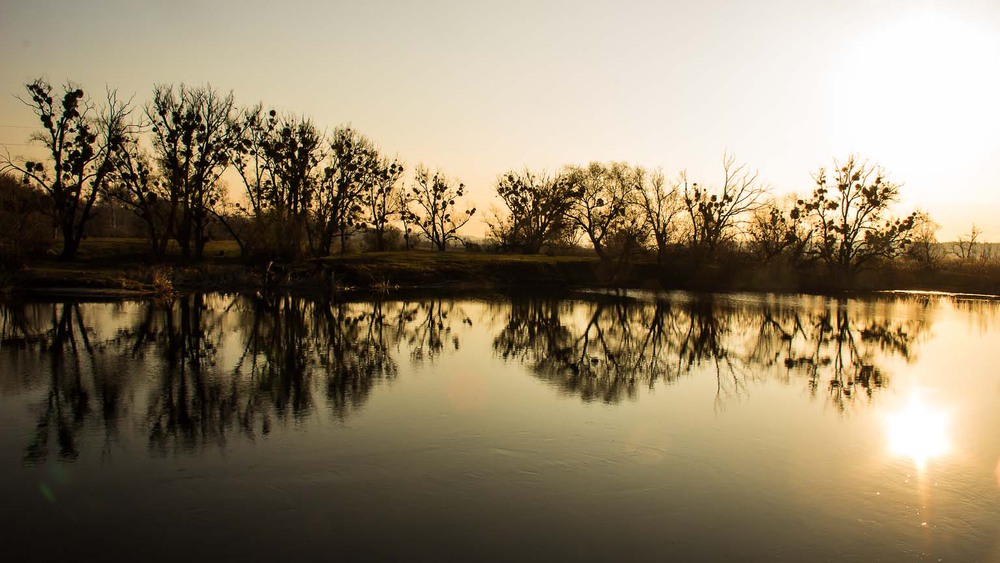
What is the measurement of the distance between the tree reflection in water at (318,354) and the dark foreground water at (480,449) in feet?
0.32

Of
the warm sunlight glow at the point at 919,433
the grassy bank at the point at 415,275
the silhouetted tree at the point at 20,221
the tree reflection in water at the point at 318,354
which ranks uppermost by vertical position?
the silhouetted tree at the point at 20,221

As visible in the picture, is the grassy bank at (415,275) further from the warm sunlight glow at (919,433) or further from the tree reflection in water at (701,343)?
the warm sunlight glow at (919,433)

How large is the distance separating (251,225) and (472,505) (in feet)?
143

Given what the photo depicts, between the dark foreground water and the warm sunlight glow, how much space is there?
0.21 ft

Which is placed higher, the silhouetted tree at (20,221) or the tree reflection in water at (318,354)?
the silhouetted tree at (20,221)

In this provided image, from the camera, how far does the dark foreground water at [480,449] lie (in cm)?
707

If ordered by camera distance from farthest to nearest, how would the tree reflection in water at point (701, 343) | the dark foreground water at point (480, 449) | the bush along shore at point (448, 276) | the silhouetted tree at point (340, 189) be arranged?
1. the silhouetted tree at point (340, 189)
2. the bush along shore at point (448, 276)
3. the tree reflection in water at point (701, 343)
4. the dark foreground water at point (480, 449)

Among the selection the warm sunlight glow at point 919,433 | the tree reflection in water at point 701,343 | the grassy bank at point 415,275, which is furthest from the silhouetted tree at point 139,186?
the warm sunlight glow at point 919,433

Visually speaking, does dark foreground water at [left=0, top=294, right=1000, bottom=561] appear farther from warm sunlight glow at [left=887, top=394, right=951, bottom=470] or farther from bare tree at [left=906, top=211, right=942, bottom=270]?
bare tree at [left=906, top=211, right=942, bottom=270]

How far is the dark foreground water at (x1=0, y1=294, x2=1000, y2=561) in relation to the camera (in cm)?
707

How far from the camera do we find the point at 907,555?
23.0 ft

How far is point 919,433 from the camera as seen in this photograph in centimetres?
1215

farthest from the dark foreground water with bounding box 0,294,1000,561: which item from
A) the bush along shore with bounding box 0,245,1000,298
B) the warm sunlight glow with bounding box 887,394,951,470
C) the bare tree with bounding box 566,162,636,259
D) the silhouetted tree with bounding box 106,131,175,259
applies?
the bare tree with bounding box 566,162,636,259

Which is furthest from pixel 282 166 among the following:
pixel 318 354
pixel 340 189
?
pixel 318 354
